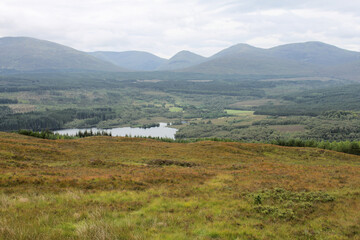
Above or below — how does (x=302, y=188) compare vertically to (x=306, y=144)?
above

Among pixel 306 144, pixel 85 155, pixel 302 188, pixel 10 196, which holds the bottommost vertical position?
pixel 306 144

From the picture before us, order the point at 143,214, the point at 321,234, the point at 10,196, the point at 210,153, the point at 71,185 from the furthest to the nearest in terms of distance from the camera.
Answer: the point at 210,153 → the point at 71,185 → the point at 10,196 → the point at 143,214 → the point at 321,234

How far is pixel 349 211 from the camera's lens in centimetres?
1941

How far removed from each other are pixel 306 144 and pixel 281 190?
8219cm

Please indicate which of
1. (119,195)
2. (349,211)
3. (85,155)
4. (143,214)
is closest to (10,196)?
(119,195)

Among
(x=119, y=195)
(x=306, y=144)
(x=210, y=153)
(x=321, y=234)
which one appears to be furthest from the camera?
(x=306, y=144)

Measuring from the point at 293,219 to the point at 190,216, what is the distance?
6.76 meters

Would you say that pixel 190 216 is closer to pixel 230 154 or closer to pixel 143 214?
pixel 143 214

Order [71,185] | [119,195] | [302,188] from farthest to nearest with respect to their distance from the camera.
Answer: [302,188], [71,185], [119,195]

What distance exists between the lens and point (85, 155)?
53312 millimetres

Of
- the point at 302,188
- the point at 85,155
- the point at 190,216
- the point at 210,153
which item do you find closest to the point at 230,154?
the point at 210,153

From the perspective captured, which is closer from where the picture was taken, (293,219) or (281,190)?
(293,219)

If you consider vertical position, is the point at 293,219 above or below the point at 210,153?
above

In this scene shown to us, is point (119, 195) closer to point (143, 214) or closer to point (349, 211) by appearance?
point (143, 214)
